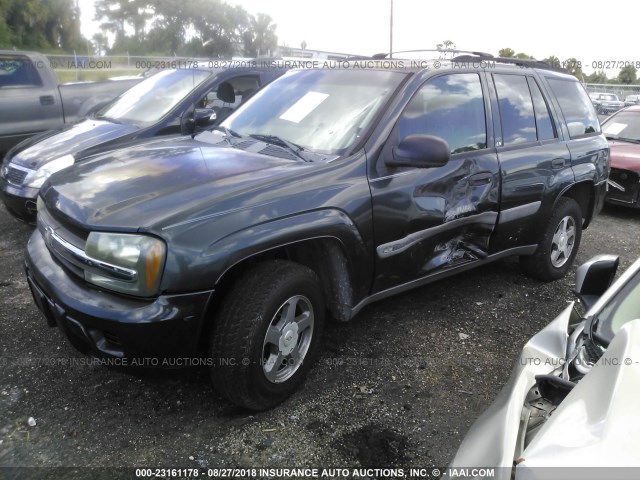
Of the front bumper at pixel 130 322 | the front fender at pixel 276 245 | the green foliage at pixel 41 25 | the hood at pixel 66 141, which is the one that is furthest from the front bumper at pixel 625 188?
the green foliage at pixel 41 25

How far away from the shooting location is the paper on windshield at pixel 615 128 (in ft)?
26.0

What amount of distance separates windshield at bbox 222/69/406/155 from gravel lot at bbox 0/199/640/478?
1.34 meters

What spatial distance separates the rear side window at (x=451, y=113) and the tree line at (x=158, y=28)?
50523mm

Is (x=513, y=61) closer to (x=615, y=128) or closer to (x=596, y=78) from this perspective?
(x=615, y=128)

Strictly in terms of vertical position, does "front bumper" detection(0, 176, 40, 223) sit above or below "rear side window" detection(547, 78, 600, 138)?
below

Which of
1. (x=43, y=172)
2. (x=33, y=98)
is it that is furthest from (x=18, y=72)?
(x=43, y=172)

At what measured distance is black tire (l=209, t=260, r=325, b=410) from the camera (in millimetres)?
2494

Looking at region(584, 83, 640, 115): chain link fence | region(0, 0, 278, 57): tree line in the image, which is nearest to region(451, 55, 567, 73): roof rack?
region(584, 83, 640, 115): chain link fence

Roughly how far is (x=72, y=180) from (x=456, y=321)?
269 cm

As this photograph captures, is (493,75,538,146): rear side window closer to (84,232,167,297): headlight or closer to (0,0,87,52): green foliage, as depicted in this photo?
(84,232,167,297): headlight

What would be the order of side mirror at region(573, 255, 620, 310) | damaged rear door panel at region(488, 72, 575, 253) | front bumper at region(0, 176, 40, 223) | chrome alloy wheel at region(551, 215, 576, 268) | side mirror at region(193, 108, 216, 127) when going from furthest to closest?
side mirror at region(193, 108, 216, 127), front bumper at region(0, 176, 40, 223), chrome alloy wheel at region(551, 215, 576, 268), damaged rear door panel at region(488, 72, 575, 253), side mirror at region(573, 255, 620, 310)

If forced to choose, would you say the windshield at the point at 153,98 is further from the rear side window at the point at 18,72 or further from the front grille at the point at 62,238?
the front grille at the point at 62,238

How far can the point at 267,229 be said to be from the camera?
2.53 meters

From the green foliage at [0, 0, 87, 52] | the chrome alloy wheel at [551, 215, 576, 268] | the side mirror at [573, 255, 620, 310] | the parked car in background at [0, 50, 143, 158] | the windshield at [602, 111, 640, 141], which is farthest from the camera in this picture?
the green foliage at [0, 0, 87, 52]
